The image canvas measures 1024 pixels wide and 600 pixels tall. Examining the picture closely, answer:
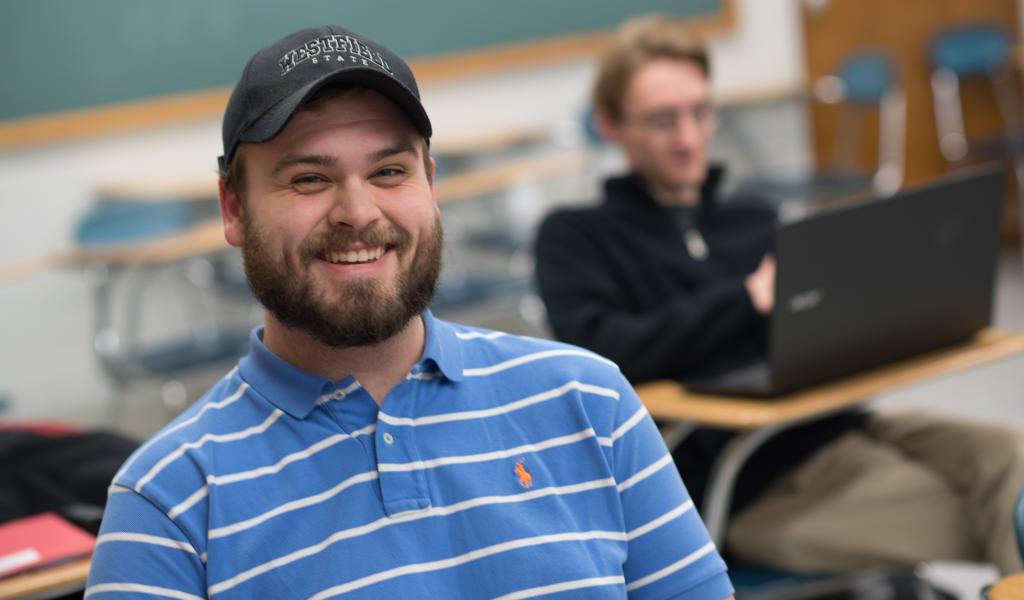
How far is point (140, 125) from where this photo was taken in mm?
5559

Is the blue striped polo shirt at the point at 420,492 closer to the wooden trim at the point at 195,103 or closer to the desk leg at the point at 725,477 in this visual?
the desk leg at the point at 725,477

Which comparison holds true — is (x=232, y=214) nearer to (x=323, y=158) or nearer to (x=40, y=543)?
(x=323, y=158)

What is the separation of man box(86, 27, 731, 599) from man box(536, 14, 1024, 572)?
3.33 feet

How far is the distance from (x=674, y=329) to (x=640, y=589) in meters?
1.07

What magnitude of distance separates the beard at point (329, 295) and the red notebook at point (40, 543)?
45 centimetres

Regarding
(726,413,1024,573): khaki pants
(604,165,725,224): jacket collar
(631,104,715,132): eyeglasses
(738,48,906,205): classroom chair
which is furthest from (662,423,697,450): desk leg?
(738,48,906,205): classroom chair

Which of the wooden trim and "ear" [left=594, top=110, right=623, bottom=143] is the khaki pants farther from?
the wooden trim

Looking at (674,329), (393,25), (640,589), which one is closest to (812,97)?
(393,25)

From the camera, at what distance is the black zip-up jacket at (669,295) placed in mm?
2285

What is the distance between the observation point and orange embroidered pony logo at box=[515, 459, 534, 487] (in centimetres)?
121

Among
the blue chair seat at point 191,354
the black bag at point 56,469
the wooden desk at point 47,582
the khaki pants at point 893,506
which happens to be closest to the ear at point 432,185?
the wooden desk at point 47,582

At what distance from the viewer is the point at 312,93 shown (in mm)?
1124

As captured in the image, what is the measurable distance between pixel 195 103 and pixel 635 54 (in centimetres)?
343

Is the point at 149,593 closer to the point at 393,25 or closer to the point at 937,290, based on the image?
the point at 937,290
